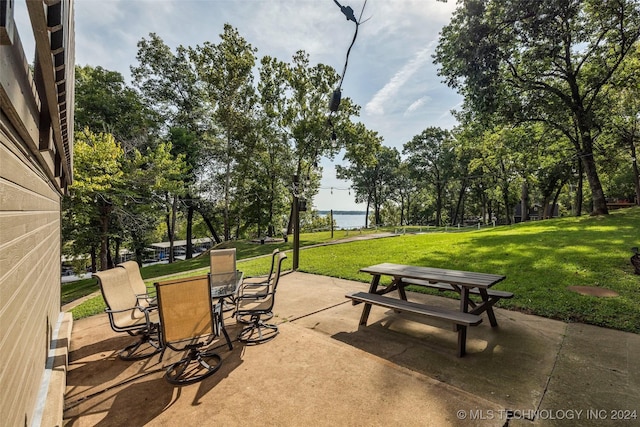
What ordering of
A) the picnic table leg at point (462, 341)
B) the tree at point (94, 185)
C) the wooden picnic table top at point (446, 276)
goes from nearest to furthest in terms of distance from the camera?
1. the picnic table leg at point (462, 341)
2. the wooden picnic table top at point (446, 276)
3. the tree at point (94, 185)

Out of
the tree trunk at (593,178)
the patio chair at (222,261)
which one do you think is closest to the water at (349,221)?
the tree trunk at (593,178)

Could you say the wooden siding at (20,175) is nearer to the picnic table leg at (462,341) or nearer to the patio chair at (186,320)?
the patio chair at (186,320)

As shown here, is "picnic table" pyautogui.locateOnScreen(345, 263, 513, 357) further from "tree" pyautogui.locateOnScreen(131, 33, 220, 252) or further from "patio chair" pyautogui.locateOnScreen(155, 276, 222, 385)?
"tree" pyautogui.locateOnScreen(131, 33, 220, 252)

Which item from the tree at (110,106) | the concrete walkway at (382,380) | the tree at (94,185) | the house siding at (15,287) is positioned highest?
the tree at (110,106)

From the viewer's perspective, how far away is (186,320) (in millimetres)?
2939

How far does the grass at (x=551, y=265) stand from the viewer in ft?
14.4

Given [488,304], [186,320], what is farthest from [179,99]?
[488,304]

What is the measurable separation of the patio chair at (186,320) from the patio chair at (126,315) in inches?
26.3

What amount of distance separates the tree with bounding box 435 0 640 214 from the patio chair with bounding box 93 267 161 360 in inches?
513

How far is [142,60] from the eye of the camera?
1811 cm

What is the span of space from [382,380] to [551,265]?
6.34 m

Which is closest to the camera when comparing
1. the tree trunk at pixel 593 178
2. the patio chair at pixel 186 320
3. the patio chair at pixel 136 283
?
the patio chair at pixel 186 320

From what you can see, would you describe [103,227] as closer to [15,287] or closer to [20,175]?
[20,175]

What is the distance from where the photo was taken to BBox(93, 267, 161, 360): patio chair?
334 cm
